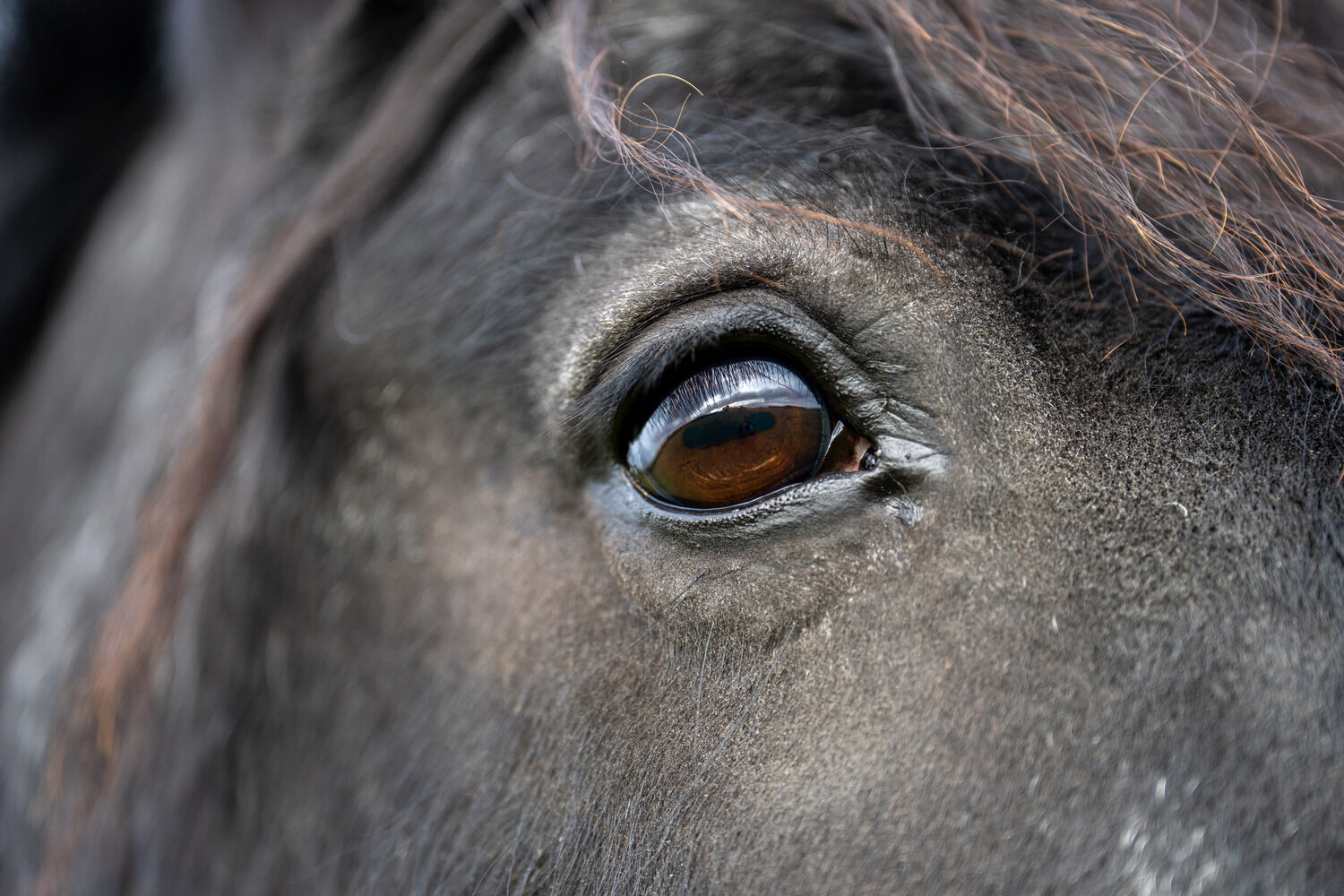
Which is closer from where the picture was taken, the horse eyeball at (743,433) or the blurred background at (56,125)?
the horse eyeball at (743,433)

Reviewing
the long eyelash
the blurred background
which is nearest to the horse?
the long eyelash

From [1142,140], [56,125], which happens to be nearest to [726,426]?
[1142,140]

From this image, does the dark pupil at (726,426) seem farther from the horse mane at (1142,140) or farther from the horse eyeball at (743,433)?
the horse mane at (1142,140)

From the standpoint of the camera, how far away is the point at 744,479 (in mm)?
853

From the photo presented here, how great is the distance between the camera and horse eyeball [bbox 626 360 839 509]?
846 mm

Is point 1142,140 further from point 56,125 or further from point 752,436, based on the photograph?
point 56,125

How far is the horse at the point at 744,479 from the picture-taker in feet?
2.47

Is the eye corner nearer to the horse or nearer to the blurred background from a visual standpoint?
the horse

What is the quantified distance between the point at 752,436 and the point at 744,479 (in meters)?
0.04

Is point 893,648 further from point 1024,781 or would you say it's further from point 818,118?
point 818,118

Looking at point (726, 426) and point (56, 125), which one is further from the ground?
point (56, 125)

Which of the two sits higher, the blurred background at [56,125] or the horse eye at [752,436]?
the blurred background at [56,125]

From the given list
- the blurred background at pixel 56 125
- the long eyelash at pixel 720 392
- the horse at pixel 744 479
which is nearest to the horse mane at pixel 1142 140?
the horse at pixel 744 479

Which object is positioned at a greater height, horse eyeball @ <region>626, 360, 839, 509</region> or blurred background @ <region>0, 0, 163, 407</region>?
blurred background @ <region>0, 0, 163, 407</region>
